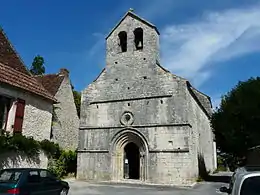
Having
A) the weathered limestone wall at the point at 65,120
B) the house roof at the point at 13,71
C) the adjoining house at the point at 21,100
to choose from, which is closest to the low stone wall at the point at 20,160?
the adjoining house at the point at 21,100

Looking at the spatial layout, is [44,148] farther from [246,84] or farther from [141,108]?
[246,84]

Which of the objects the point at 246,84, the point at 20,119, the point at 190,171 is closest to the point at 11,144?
the point at 20,119

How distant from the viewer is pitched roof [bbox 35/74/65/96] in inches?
871

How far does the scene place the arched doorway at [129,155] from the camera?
65.5 ft

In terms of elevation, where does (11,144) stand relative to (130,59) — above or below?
below

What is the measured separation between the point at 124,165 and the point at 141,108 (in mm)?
4377

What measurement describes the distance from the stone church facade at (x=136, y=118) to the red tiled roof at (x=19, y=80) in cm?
706

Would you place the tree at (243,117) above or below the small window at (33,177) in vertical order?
above

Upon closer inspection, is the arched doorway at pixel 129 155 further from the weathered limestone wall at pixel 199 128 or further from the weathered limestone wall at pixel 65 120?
the weathered limestone wall at pixel 65 120

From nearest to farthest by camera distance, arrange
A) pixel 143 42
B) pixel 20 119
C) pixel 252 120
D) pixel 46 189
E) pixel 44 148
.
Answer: pixel 46 189 → pixel 20 119 → pixel 44 148 → pixel 252 120 → pixel 143 42

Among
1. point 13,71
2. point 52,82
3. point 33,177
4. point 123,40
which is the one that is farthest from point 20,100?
point 123,40

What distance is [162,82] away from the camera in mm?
20703

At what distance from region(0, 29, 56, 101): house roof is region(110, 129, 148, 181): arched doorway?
7198 millimetres

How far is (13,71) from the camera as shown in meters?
13.9
